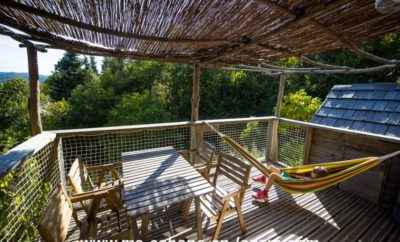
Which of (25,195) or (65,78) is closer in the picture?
(25,195)

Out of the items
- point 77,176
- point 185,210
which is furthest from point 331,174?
point 77,176

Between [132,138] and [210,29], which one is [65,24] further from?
[132,138]

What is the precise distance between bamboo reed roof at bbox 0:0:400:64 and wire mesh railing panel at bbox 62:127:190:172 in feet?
4.20

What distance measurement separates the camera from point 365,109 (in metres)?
3.54

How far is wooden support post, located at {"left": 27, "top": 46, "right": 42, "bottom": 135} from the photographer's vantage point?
2.14m

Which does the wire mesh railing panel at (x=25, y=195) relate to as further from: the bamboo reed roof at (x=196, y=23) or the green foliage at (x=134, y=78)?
the green foliage at (x=134, y=78)

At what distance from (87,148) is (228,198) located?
2154mm

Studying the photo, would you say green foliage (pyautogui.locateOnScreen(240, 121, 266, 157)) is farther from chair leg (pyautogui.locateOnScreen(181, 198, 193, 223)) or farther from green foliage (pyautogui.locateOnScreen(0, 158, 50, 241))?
green foliage (pyautogui.locateOnScreen(0, 158, 50, 241))

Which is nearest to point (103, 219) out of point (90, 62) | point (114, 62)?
point (114, 62)

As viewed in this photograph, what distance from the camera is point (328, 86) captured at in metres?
10.4

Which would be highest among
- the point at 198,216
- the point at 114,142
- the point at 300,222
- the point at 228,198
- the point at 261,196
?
the point at 114,142

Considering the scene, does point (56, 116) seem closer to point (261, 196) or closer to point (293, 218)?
point (261, 196)

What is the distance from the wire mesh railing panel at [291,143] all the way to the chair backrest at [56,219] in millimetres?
3933

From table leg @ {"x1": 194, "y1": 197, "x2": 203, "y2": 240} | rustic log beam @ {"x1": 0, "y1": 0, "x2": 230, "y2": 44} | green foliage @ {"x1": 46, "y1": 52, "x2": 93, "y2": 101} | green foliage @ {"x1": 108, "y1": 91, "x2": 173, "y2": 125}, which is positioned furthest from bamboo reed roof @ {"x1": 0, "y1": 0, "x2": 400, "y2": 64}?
green foliage @ {"x1": 46, "y1": 52, "x2": 93, "y2": 101}
